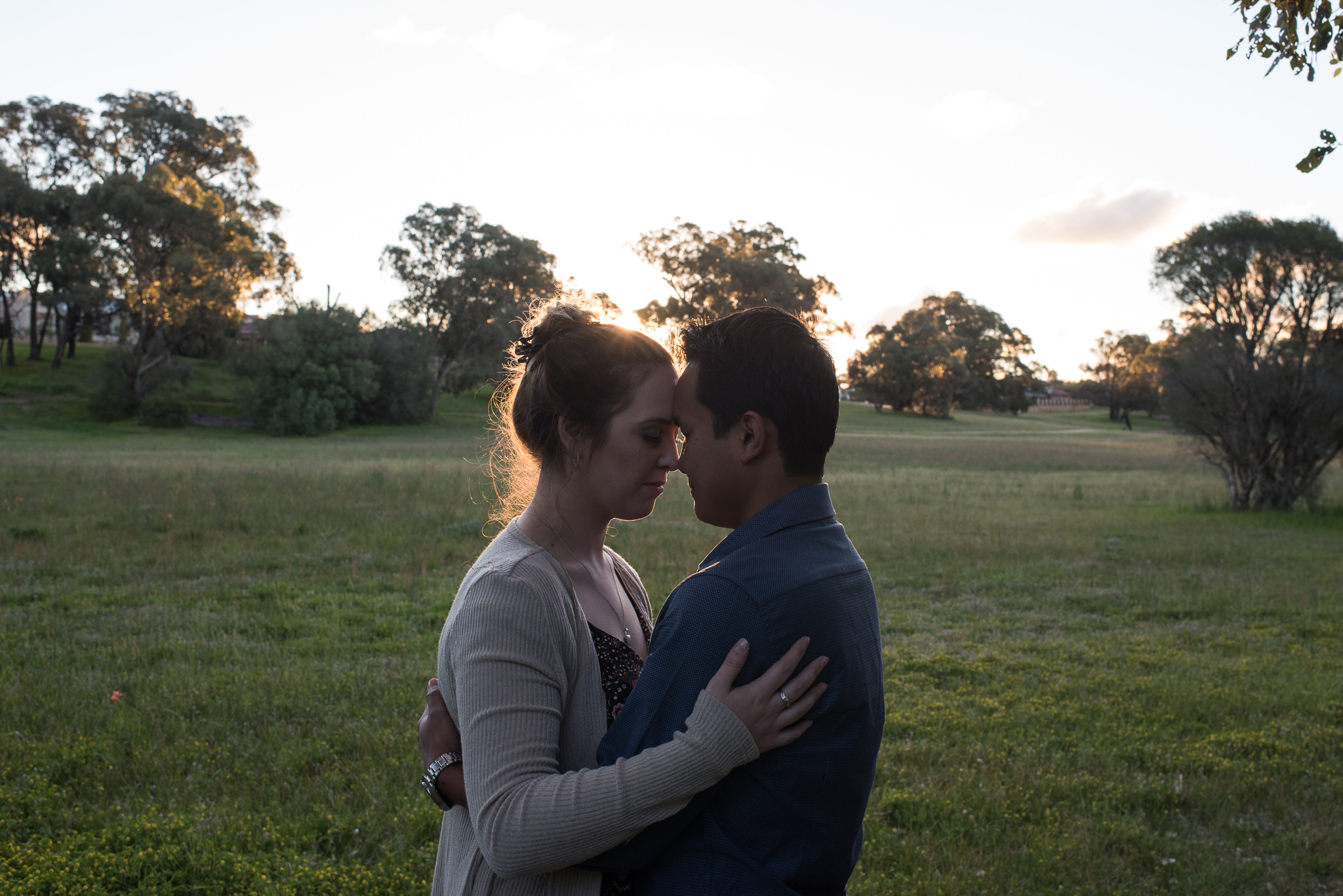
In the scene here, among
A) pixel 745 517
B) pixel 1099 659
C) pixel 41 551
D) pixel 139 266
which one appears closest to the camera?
pixel 745 517

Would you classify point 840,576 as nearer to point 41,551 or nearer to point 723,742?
point 723,742

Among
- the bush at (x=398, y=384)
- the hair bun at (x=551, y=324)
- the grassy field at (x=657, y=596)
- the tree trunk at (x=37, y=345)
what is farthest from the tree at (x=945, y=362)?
the hair bun at (x=551, y=324)

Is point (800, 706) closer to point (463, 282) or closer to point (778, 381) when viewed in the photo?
point (778, 381)

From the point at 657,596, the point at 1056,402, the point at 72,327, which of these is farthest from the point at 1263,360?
the point at 1056,402

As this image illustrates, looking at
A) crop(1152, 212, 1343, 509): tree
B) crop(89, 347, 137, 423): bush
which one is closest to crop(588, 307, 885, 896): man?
crop(1152, 212, 1343, 509): tree

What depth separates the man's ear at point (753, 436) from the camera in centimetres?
181

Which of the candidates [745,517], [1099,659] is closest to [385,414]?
[1099,659]

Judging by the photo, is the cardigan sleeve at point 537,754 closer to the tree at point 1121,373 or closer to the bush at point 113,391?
the bush at point 113,391

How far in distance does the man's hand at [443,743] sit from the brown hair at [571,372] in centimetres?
65

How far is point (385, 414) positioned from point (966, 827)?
4901cm

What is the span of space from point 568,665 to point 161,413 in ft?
149

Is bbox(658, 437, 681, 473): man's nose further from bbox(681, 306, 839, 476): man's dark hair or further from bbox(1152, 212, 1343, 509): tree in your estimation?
bbox(1152, 212, 1343, 509): tree

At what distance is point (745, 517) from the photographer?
190 cm

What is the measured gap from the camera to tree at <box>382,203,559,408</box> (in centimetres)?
5822
